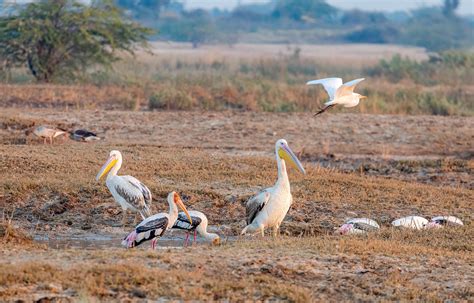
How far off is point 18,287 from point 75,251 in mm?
1078

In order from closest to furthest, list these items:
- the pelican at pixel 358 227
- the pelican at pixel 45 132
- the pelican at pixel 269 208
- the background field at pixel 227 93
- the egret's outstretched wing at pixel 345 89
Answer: the pelican at pixel 269 208
the pelican at pixel 358 227
the egret's outstretched wing at pixel 345 89
the pelican at pixel 45 132
the background field at pixel 227 93

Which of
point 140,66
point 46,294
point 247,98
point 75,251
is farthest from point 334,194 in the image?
point 140,66

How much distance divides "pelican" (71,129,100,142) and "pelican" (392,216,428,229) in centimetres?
577

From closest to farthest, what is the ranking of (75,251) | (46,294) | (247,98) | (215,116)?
(46,294) → (75,251) → (215,116) → (247,98)

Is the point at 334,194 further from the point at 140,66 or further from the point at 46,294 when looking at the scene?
the point at 140,66

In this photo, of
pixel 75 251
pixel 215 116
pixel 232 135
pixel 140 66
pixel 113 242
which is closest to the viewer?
pixel 75 251

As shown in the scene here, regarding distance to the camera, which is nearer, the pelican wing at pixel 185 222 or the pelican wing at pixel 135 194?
the pelican wing at pixel 185 222

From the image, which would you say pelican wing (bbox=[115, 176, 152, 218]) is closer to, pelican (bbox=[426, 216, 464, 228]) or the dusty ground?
the dusty ground

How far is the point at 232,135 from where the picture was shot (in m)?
16.7

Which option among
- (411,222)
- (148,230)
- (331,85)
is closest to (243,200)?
(331,85)

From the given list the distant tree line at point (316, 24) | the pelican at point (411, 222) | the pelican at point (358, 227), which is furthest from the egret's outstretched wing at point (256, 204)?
the distant tree line at point (316, 24)

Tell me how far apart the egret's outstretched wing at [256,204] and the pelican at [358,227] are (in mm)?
796

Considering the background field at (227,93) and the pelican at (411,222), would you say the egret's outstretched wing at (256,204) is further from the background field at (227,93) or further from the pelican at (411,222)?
the background field at (227,93)

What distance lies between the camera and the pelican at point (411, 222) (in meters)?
10.4
